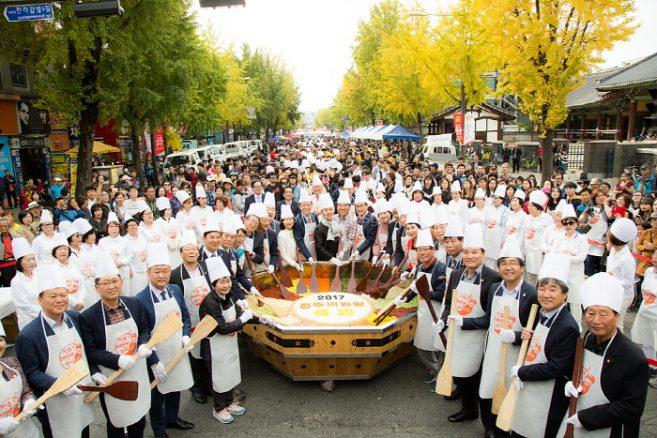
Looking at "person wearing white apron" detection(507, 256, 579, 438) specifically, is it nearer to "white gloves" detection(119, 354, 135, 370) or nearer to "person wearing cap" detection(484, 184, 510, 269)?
"white gloves" detection(119, 354, 135, 370)

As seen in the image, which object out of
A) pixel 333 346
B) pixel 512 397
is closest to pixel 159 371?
pixel 333 346

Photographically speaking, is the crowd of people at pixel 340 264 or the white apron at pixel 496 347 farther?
the white apron at pixel 496 347

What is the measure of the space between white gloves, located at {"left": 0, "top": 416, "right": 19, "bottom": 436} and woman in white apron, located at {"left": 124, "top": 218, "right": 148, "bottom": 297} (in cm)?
446

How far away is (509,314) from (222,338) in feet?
9.55

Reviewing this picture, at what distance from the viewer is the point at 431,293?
536cm

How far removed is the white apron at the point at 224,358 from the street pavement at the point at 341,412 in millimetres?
489

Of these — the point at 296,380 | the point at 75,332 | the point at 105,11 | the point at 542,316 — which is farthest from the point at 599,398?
the point at 105,11

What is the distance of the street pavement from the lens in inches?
193

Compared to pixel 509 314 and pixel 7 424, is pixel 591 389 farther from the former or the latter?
pixel 7 424

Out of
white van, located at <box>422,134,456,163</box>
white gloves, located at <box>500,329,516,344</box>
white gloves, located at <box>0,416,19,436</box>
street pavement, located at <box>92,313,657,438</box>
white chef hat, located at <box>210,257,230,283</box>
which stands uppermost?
white van, located at <box>422,134,456,163</box>

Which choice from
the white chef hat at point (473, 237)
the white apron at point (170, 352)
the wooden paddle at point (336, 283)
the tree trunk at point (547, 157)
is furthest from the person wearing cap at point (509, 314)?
the tree trunk at point (547, 157)

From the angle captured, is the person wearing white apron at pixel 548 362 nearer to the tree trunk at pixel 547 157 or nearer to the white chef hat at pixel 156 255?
the white chef hat at pixel 156 255

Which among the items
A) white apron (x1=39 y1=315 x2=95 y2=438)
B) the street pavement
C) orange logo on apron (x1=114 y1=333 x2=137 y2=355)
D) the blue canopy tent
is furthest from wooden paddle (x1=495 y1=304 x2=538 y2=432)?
the blue canopy tent

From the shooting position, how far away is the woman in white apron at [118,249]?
725cm
